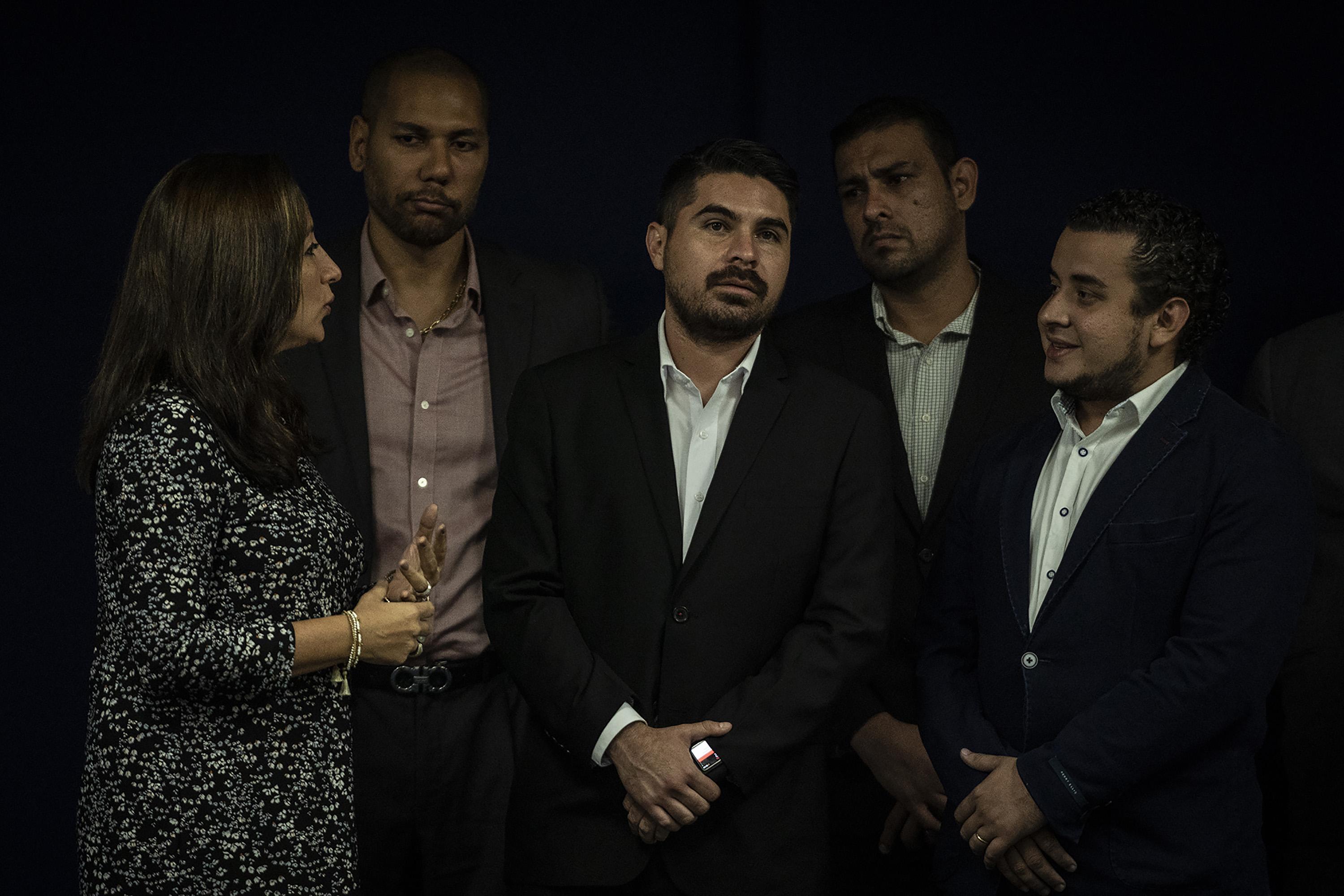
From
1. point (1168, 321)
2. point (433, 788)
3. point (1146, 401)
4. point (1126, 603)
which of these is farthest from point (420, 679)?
point (1168, 321)

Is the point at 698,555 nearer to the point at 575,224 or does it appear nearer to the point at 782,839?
the point at 782,839

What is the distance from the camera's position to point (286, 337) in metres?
2.31

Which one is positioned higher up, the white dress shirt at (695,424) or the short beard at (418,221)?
the short beard at (418,221)

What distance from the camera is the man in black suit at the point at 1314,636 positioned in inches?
131

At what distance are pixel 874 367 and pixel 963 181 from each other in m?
0.64

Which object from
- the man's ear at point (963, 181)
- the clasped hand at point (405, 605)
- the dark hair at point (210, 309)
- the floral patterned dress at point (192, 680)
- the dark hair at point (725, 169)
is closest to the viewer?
the floral patterned dress at point (192, 680)

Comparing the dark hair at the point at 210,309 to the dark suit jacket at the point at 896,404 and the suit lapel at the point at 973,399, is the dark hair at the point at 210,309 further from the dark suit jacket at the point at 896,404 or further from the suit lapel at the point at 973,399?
the suit lapel at the point at 973,399

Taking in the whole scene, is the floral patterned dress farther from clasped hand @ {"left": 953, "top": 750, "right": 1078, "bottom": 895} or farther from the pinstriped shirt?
the pinstriped shirt

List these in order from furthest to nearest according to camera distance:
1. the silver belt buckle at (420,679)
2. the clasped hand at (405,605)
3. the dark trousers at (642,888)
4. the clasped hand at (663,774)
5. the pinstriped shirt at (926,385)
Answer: the pinstriped shirt at (926,385)
the silver belt buckle at (420,679)
the dark trousers at (642,888)
the clasped hand at (663,774)
the clasped hand at (405,605)

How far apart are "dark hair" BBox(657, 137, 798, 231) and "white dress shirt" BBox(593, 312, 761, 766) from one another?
1.09 ft

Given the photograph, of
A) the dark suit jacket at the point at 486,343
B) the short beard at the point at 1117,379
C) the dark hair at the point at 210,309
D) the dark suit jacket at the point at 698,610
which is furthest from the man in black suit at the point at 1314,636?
the dark hair at the point at 210,309

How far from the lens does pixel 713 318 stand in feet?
8.82

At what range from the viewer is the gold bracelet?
2.22m

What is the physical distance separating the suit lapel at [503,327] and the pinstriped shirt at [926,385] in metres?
0.87
